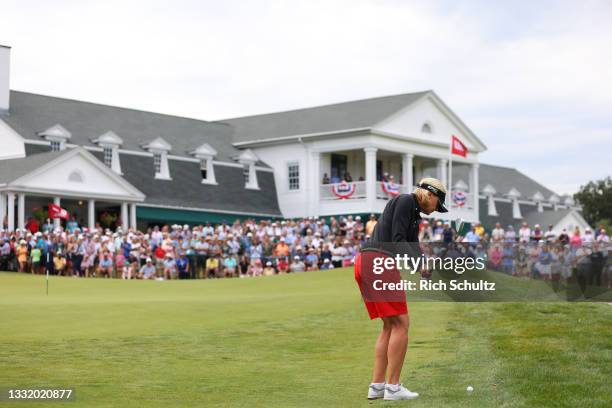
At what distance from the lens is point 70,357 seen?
43.1 feet

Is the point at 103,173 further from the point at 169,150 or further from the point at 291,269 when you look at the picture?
the point at 291,269

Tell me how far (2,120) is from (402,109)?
20.7 m

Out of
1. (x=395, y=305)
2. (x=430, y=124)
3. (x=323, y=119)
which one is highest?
(x=323, y=119)

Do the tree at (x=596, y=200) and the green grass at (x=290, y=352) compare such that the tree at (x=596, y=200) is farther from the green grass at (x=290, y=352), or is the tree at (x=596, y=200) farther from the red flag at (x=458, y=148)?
the green grass at (x=290, y=352)

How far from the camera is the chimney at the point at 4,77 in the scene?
45.8 m

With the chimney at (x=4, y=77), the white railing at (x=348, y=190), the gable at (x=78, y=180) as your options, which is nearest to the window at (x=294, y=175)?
the white railing at (x=348, y=190)

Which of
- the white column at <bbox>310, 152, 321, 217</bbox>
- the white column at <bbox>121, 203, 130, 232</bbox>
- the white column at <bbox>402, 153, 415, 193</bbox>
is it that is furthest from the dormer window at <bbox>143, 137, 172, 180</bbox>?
the white column at <bbox>402, 153, 415, 193</bbox>

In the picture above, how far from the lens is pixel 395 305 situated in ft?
31.0

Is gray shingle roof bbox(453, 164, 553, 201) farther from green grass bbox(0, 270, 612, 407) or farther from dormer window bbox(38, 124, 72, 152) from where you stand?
green grass bbox(0, 270, 612, 407)

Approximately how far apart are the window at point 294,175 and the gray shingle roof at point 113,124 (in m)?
→ 2.97

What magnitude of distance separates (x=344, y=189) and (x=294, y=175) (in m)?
4.21

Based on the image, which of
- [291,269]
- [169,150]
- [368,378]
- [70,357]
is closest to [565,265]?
[368,378]

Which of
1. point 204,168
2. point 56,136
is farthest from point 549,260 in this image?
point 204,168

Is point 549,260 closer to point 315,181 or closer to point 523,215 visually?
point 315,181
